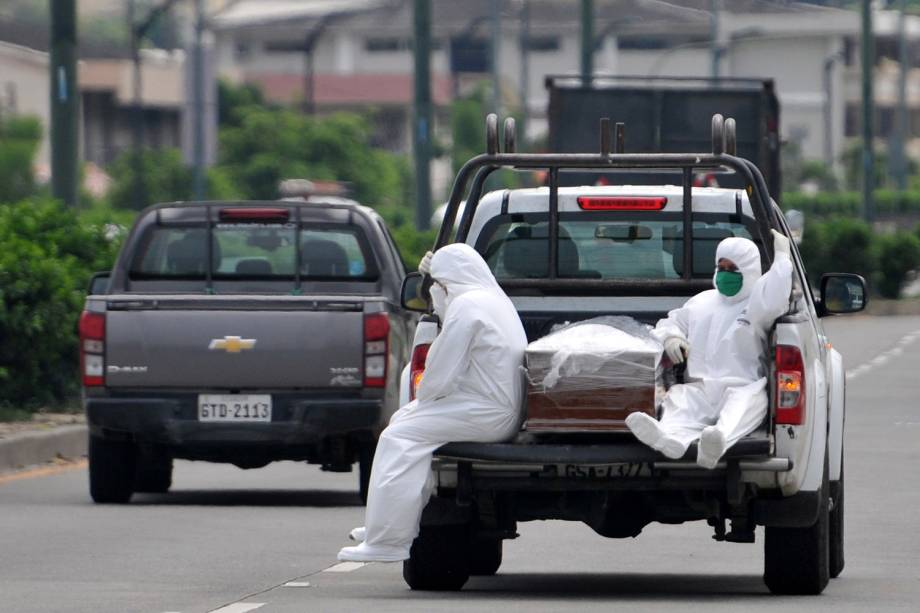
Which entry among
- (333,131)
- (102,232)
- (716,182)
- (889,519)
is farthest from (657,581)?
(333,131)

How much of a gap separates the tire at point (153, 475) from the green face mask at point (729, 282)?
6.28m

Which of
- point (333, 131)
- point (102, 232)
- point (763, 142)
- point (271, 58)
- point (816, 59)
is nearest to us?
point (102, 232)

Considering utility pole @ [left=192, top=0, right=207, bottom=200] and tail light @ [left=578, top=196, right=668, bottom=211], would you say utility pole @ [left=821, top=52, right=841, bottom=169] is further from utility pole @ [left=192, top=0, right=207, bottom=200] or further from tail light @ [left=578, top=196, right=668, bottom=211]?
tail light @ [left=578, top=196, right=668, bottom=211]

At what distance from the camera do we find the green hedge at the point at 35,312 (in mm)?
19328

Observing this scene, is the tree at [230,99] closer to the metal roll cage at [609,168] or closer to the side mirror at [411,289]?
the side mirror at [411,289]

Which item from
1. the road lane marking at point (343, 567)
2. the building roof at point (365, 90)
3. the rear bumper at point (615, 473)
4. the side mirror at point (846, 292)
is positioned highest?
the building roof at point (365, 90)

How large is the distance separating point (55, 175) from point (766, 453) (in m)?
A: 13.9

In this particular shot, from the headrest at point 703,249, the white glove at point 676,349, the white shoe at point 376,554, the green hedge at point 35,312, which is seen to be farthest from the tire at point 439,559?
the green hedge at point 35,312

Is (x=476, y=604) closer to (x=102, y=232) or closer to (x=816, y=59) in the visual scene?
(x=102, y=232)

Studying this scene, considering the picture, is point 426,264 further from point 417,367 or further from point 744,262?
point 744,262

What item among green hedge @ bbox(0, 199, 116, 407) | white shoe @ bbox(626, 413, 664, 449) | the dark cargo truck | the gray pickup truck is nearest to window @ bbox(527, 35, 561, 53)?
the dark cargo truck

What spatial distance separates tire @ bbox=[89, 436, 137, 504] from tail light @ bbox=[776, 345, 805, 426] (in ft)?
19.8

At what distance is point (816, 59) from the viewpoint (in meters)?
120

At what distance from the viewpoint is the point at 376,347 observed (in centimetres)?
1488
